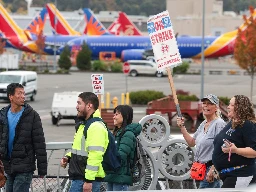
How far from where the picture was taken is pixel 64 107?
30.6 metres

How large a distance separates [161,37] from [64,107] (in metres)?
20.4

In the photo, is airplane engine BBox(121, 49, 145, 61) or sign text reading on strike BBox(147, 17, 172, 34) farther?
airplane engine BBox(121, 49, 145, 61)

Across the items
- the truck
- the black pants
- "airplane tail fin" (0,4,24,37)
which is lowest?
the truck

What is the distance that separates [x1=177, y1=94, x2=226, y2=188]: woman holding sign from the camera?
9406 mm

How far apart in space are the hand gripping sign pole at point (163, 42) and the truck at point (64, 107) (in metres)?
20.2

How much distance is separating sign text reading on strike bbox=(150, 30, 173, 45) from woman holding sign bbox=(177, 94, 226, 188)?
48.3 inches

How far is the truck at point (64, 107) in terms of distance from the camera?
3066 cm

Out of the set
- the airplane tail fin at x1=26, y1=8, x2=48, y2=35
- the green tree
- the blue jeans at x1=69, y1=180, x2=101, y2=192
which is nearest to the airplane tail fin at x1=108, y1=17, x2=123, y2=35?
the airplane tail fin at x1=26, y1=8, x2=48, y2=35

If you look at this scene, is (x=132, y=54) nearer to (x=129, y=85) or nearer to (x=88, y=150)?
(x=129, y=85)

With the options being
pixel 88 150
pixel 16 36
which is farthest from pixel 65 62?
pixel 88 150

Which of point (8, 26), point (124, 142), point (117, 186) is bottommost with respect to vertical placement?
point (117, 186)

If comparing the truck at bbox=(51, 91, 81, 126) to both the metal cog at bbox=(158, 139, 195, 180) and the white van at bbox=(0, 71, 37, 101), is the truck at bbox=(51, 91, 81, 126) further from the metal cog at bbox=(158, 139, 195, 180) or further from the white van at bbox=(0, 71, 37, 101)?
the metal cog at bbox=(158, 139, 195, 180)

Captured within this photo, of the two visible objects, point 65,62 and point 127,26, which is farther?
point 127,26

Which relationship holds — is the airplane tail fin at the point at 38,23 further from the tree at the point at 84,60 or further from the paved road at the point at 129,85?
the paved road at the point at 129,85
